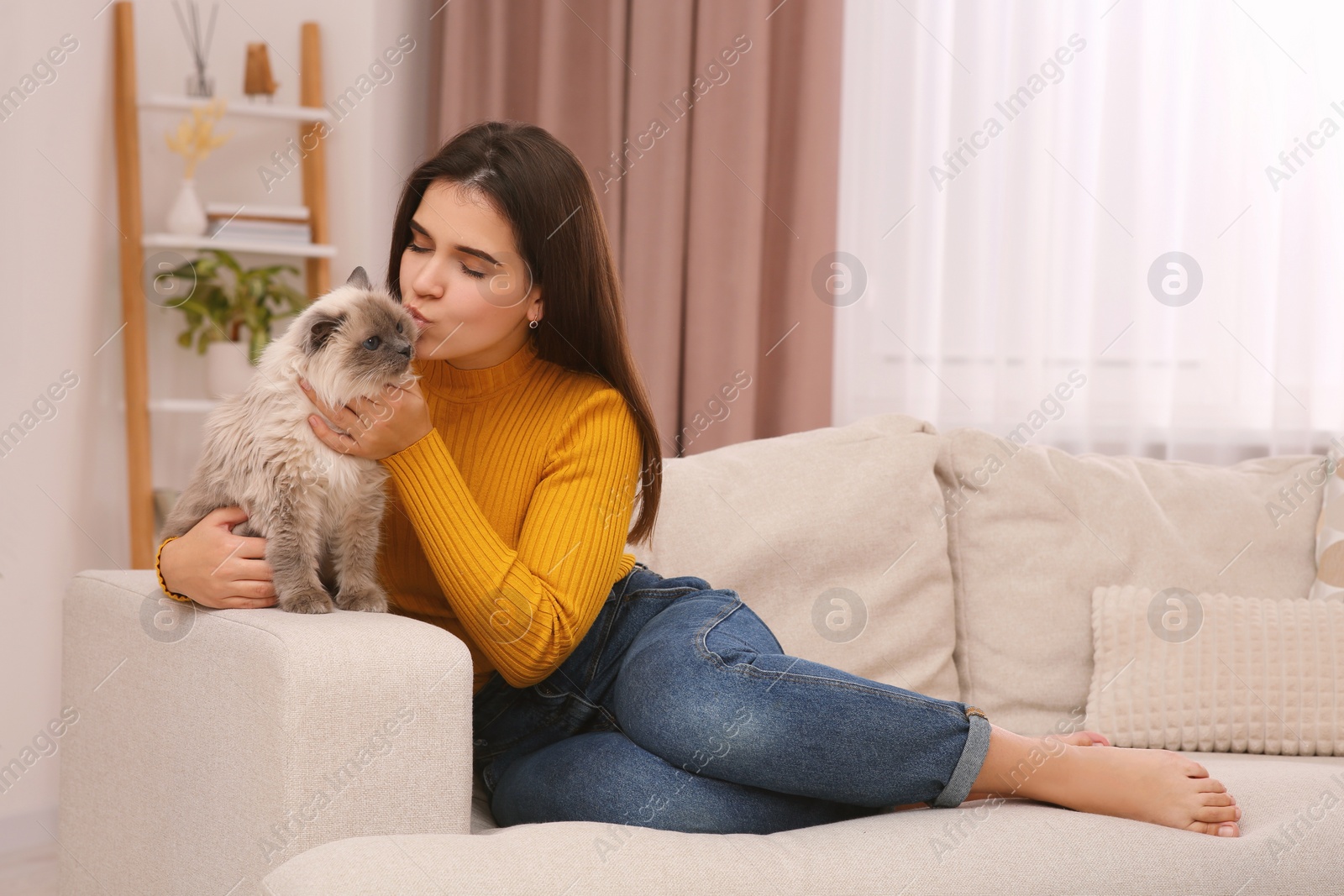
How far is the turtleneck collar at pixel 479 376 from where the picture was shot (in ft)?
5.20

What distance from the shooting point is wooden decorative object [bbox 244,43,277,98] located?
2.92 metres

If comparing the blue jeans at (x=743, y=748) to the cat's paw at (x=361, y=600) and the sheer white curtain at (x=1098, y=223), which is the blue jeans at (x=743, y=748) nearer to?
the cat's paw at (x=361, y=600)

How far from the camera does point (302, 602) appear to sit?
1265 millimetres

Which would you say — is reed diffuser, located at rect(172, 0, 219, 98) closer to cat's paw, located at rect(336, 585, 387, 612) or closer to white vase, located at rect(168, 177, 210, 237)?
white vase, located at rect(168, 177, 210, 237)

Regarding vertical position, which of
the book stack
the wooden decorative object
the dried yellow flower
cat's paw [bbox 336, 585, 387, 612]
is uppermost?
the wooden decorative object

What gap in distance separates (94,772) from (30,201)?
1.70 m

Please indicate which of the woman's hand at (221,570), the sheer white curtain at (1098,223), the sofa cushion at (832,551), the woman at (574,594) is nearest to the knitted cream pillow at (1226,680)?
the sofa cushion at (832,551)

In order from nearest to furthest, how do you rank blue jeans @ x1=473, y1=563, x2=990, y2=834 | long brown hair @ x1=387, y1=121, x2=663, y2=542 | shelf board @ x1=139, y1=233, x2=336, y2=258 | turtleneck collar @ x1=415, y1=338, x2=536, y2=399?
blue jeans @ x1=473, y1=563, x2=990, y2=834
long brown hair @ x1=387, y1=121, x2=663, y2=542
turtleneck collar @ x1=415, y1=338, x2=536, y2=399
shelf board @ x1=139, y1=233, x2=336, y2=258

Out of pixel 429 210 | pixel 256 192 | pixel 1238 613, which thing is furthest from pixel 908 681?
pixel 256 192

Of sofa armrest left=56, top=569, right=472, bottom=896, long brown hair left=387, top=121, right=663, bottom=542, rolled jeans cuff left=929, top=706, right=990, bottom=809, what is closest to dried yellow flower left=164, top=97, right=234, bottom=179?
long brown hair left=387, top=121, right=663, bottom=542

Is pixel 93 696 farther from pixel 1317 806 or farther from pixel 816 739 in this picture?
pixel 1317 806

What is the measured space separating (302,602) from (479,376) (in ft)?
1.51

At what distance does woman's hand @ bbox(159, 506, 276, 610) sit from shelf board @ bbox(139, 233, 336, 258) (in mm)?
1683

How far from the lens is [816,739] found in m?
1.22
